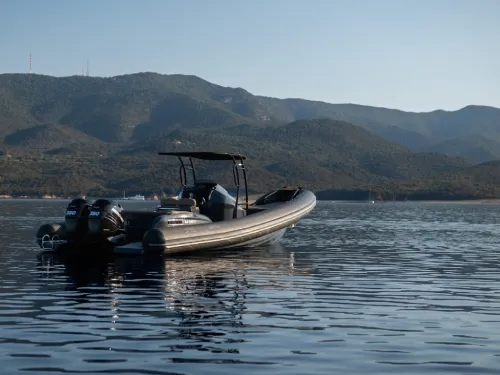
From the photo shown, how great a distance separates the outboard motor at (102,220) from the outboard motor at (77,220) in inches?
14.2

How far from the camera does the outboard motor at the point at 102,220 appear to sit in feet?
85.0

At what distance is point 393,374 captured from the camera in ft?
35.8

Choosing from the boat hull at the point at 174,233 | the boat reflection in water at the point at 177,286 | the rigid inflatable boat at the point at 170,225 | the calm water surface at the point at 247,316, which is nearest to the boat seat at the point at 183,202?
the rigid inflatable boat at the point at 170,225

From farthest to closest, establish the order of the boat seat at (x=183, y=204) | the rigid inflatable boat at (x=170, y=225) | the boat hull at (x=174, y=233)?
the boat seat at (x=183, y=204)
the rigid inflatable boat at (x=170, y=225)
the boat hull at (x=174, y=233)

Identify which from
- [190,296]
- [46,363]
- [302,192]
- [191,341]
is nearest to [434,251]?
[302,192]

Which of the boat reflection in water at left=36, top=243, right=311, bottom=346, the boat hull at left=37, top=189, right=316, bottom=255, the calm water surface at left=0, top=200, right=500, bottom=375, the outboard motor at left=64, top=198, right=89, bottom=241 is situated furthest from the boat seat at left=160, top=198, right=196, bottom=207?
the outboard motor at left=64, top=198, right=89, bottom=241

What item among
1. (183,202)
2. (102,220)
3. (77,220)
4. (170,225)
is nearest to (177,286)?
(170,225)

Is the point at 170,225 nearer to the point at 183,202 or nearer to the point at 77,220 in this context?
the point at 183,202

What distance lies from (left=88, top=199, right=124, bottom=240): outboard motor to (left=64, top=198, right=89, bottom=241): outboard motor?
14.2 inches

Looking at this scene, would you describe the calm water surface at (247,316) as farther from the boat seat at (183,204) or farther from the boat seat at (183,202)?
the boat seat at (183,202)

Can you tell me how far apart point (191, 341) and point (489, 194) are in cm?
18773

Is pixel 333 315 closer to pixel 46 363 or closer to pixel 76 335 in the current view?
pixel 76 335

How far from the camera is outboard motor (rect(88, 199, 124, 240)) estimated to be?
2592 centimetres

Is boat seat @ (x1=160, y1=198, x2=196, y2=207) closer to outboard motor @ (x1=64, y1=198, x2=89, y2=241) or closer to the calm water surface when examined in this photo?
the calm water surface
